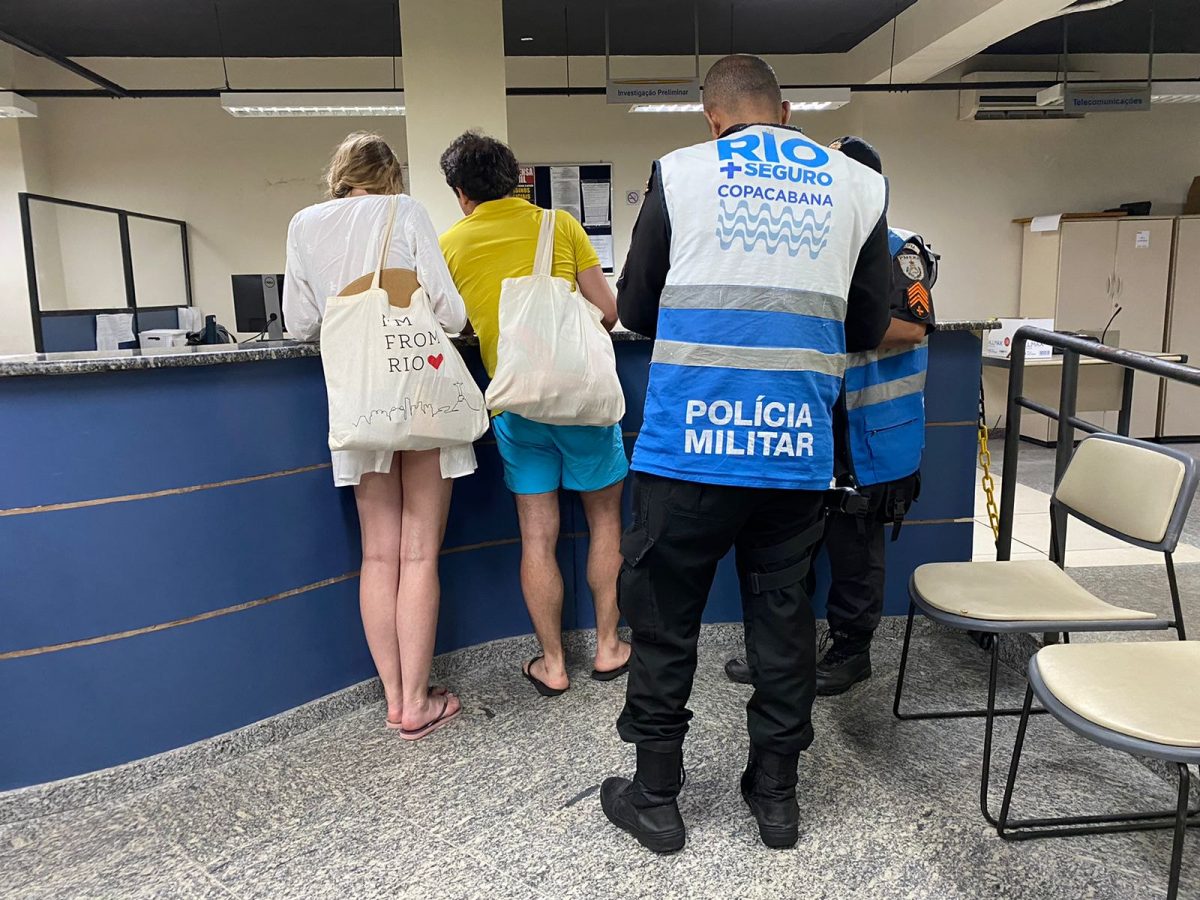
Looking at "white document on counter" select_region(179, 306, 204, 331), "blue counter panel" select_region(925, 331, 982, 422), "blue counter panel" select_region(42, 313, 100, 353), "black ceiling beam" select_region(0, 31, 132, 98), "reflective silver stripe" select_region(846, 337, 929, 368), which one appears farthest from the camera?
"white document on counter" select_region(179, 306, 204, 331)

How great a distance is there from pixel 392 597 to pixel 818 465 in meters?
1.17

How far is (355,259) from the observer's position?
1.92m

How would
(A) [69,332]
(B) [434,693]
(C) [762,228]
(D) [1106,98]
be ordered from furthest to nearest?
1. (D) [1106,98]
2. (A) [69,332]
3. (B) [434,693]
4. (C) [762,228]

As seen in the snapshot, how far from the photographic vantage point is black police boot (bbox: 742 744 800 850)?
1.61 meters

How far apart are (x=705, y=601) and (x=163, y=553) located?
1.24m

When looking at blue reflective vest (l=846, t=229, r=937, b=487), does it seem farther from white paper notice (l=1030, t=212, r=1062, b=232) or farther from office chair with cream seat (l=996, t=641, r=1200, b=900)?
white paper notice (l=1030, t=212, r=1062, b=232)

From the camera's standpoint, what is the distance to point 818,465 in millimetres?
1473

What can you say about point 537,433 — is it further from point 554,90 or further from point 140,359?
point 554,90

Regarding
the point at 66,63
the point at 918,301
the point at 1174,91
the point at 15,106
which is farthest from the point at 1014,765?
the point at 66,63

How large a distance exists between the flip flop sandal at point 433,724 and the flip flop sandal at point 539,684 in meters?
0.22

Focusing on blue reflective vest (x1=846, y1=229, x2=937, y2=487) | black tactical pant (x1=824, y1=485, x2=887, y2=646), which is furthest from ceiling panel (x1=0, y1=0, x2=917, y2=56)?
black tactical pant (x1=824, y1=485, x2=887, y2=646)

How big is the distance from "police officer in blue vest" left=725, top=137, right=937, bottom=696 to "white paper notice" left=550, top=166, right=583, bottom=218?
16.1ft

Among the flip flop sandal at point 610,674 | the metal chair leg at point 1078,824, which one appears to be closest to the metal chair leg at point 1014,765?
the metal chair leg at point 1078,824

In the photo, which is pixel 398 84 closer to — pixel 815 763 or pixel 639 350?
pixel 639 350
